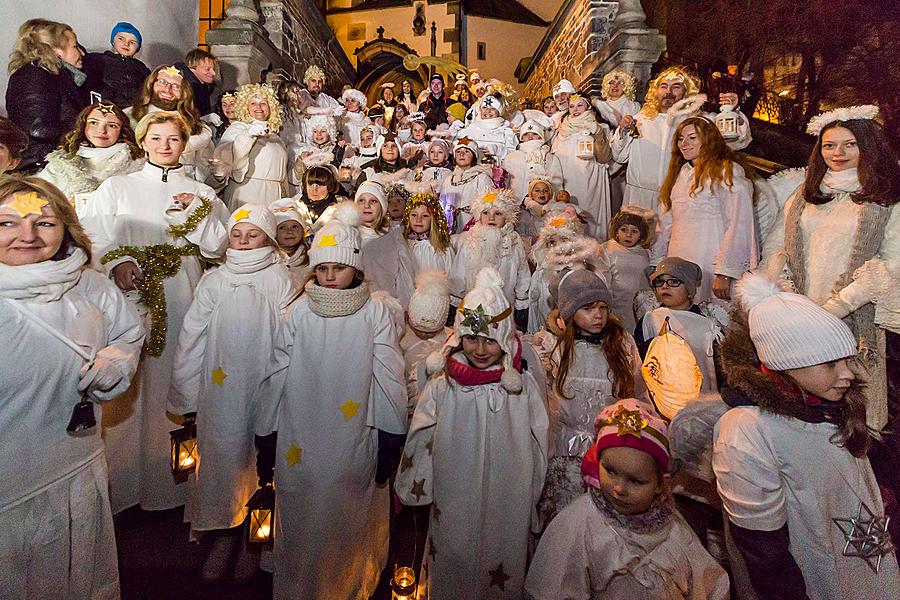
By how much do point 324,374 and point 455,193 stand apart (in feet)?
13.9

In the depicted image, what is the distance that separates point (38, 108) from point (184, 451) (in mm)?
3357

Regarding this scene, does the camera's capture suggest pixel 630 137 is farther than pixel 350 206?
Yes

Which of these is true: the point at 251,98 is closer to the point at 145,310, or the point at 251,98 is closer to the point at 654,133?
the point at 145,310

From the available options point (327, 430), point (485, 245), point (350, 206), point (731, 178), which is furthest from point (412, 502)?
point (731, 178)

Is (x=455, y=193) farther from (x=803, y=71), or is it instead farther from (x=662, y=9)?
(x=662, y=9)

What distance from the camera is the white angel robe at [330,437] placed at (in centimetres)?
246

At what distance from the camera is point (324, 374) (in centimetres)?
256

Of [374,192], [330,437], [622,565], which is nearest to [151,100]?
[374,192]

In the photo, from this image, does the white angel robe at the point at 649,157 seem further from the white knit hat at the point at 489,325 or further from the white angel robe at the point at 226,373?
the white angel robe at the point at 226,373

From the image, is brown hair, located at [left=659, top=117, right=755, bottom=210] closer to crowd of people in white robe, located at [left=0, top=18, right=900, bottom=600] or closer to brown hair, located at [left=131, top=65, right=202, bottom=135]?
crowd of people in white robe, located at [left=0, top=18, right=900, bottom=600]

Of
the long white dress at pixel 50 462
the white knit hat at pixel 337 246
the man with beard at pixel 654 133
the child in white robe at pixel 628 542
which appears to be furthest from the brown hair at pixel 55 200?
the man with beard at pixel 654 133

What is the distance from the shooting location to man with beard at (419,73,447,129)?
10281 mm

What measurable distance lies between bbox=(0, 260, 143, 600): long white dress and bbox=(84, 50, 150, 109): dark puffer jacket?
4118mm

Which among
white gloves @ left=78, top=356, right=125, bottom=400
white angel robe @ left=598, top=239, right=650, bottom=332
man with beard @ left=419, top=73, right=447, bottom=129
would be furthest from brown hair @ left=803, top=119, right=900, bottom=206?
man with beard @ left=419, top=73, right=447, bottom=129
